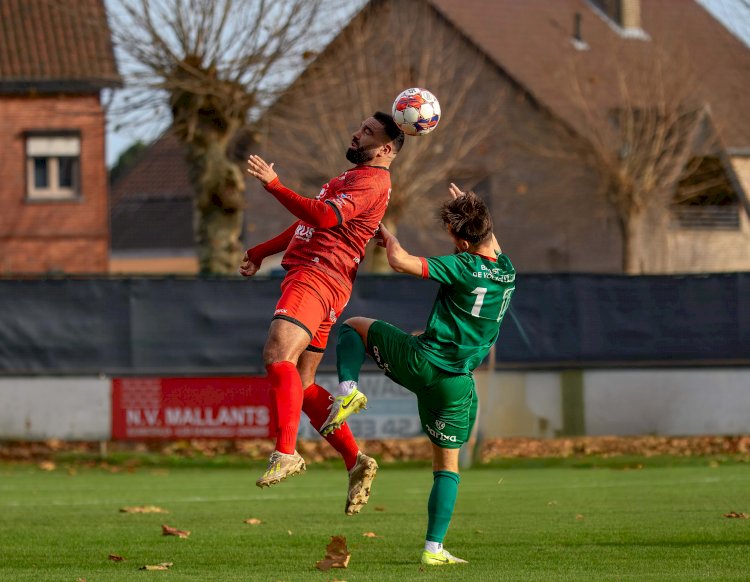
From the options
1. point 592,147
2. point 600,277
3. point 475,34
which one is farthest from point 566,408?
point 475,34

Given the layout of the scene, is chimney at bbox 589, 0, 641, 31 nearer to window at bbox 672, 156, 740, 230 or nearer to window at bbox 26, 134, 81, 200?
window at bbox 672, 156, 740, 230

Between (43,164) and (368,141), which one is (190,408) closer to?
(368,141)

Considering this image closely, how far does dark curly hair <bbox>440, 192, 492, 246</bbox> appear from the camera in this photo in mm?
7426

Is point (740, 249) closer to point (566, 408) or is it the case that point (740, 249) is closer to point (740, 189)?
point (740, 189)

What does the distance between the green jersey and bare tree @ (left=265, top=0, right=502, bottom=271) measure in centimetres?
1642

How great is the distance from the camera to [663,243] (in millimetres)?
32875

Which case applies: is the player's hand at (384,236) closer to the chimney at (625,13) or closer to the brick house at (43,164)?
the brick house at (43,164)

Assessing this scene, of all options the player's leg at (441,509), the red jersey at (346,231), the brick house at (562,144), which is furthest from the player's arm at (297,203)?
the brick house at (562,144)

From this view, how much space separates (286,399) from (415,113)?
Result: 6.12 feet

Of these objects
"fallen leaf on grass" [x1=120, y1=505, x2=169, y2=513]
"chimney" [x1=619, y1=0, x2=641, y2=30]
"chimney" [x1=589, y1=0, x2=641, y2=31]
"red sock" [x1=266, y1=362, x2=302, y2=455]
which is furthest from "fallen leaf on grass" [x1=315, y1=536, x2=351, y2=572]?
"chimney" [x1=619, y1=0, x2=641, y2=30]

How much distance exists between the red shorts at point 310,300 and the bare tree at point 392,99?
15.7 m

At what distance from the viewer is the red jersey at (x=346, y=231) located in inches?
313

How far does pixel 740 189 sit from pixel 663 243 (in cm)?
237

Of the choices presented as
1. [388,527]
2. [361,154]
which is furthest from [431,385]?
[388,527]
